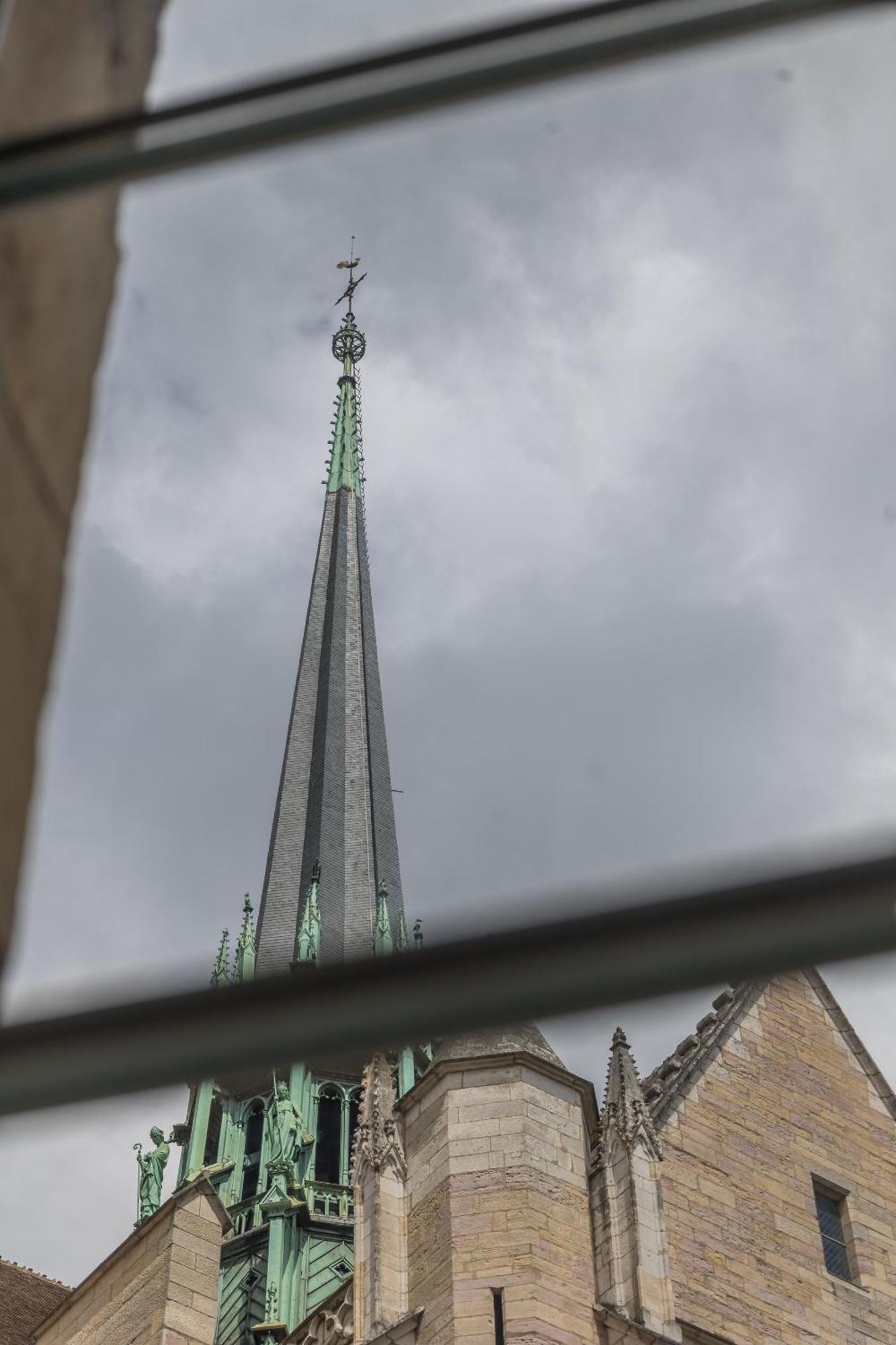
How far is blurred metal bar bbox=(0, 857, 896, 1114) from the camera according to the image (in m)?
1.98

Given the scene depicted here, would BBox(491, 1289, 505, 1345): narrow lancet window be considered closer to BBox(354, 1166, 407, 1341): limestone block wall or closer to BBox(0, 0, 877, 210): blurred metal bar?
BBox(354, 1166, 407, 1341): limestone block wall

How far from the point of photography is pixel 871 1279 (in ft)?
43.6

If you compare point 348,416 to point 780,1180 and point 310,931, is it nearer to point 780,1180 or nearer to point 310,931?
→ point 310,931

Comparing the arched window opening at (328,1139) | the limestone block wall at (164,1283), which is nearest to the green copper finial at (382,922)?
the arched window opening at (328,1139)

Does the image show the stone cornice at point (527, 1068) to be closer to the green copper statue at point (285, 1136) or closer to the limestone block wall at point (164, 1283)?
the limestone block wall at point (164, 1283)

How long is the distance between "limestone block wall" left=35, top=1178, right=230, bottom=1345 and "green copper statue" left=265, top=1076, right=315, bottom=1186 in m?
18.2

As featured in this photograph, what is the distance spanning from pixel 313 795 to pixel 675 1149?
3666 cm

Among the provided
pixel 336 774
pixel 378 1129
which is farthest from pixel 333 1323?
pixel 336 774

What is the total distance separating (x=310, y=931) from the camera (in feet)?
139

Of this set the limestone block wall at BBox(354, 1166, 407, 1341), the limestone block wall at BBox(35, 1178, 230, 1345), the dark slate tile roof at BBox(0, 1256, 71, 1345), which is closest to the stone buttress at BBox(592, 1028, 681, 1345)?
the limestone block wall at BBox(354, 1166, 407, 1341)

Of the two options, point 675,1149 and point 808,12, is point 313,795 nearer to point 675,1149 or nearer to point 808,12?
point 675,1149

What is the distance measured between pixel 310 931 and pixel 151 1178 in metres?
12.5

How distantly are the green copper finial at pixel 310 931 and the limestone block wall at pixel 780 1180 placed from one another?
2715 cm

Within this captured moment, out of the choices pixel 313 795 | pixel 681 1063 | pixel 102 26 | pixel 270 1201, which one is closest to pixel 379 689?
pixel 313 795
